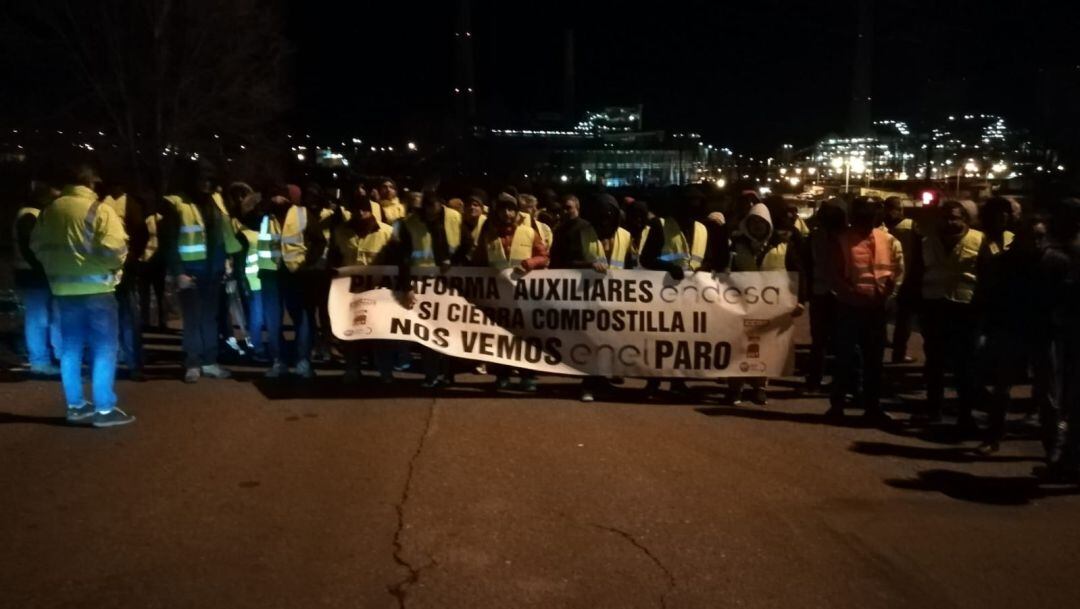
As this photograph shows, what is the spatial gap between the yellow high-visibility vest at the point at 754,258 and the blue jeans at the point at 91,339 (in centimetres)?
538

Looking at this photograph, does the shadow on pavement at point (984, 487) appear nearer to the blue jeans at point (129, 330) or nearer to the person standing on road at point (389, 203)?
the person standing on road at point (389, 203)

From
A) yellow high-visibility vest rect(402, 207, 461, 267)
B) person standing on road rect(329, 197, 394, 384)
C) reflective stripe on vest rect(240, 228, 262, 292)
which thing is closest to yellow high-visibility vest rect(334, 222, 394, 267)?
person standing on road rect(329, 197, 394, 384)

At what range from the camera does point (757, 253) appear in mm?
9656

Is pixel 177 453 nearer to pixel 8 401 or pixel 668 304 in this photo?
pixel 8 401

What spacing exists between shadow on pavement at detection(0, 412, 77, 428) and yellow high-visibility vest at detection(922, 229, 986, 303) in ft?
23.4

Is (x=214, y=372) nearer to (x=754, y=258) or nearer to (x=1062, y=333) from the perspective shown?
(x=754, y=258)

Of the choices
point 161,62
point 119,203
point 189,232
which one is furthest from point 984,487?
point 161,62

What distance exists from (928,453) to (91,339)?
6.44 meters

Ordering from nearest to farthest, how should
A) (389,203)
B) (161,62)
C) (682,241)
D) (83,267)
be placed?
(83,267)
(682,241)
(389,203)
(161,62)

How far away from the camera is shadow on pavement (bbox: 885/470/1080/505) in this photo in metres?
6.80

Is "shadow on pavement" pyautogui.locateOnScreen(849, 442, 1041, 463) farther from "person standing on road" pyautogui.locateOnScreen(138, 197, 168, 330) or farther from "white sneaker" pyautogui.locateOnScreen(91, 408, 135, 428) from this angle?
"person standing on road" pyautogui.locateOnScreen(138, 197, 168, 330)

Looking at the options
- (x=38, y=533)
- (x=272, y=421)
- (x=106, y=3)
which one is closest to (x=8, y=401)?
(x=272, y=421)

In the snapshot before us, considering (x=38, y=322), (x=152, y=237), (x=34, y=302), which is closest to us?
(x=34, y=302)

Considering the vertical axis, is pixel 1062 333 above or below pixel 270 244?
below
